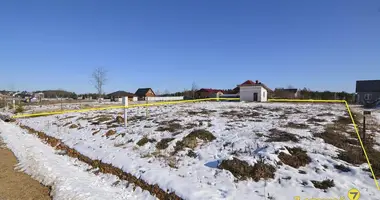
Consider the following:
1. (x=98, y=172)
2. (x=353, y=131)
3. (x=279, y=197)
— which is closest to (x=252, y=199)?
(x=279, y=197)

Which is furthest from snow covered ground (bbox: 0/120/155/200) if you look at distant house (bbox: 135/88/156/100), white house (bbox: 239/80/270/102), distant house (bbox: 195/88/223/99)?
distant house (bbox: 135/88/156/100)

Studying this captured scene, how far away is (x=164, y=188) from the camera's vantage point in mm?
5078

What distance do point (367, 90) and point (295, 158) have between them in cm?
4613

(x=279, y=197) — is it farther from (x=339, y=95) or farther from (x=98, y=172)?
(x=339, y=95)

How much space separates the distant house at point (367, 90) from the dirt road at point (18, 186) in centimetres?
4866

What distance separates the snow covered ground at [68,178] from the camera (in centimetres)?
501

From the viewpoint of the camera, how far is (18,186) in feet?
18.4

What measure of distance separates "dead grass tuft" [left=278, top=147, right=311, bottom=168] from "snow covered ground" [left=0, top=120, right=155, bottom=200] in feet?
13.0

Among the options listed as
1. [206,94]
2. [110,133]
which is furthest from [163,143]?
[206,94]

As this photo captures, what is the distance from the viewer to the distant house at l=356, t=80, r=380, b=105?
128 ft

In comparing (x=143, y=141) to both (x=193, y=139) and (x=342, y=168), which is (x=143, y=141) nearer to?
(x=193, y=139)

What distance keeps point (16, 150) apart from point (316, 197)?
11.2m

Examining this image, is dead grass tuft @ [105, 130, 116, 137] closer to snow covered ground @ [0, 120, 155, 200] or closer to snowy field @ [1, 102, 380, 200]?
snowy field @ [1, 102, 380, 200]

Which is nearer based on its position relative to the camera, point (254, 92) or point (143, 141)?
point (143, 141)
